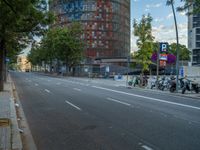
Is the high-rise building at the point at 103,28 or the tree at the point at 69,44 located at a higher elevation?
the high-rise building at the point at 103,28

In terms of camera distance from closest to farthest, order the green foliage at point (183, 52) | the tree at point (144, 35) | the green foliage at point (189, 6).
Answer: the green foliage at point (189, 6), the tree at point (144, 35), the green foliage at point (183, 52)

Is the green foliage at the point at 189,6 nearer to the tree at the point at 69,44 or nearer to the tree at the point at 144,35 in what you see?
the tree at the point at 144,35

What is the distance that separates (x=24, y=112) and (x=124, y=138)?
6.51 m

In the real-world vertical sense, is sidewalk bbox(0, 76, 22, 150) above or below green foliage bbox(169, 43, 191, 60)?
below

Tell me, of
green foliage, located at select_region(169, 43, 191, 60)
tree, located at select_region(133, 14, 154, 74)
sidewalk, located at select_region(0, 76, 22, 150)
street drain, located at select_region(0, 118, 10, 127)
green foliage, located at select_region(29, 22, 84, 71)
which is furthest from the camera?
green foliage, located at select_region(169, 43, 191, 60)

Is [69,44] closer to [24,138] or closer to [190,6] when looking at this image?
[190,6]

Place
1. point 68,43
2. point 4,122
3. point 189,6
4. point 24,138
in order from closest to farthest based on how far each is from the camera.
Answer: point 24,138
point 4,122
point 189,6
point 68,43

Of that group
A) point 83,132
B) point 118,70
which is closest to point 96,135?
point 83,132

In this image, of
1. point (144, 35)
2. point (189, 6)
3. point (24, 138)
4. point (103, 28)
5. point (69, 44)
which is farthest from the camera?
point (103, 28)

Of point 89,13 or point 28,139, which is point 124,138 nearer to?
point 28,139

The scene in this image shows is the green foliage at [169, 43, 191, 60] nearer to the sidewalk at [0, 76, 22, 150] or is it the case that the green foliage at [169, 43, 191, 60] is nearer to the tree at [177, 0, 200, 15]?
the tree at [177, 0, 200, 15]

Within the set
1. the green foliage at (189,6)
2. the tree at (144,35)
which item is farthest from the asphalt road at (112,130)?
the tree at (144,35)

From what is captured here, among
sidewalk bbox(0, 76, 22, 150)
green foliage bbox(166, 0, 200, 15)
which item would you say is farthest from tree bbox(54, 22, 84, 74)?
sidewalk bbox(0, 76, 22, 150)

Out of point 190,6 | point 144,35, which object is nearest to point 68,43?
point 144,35
